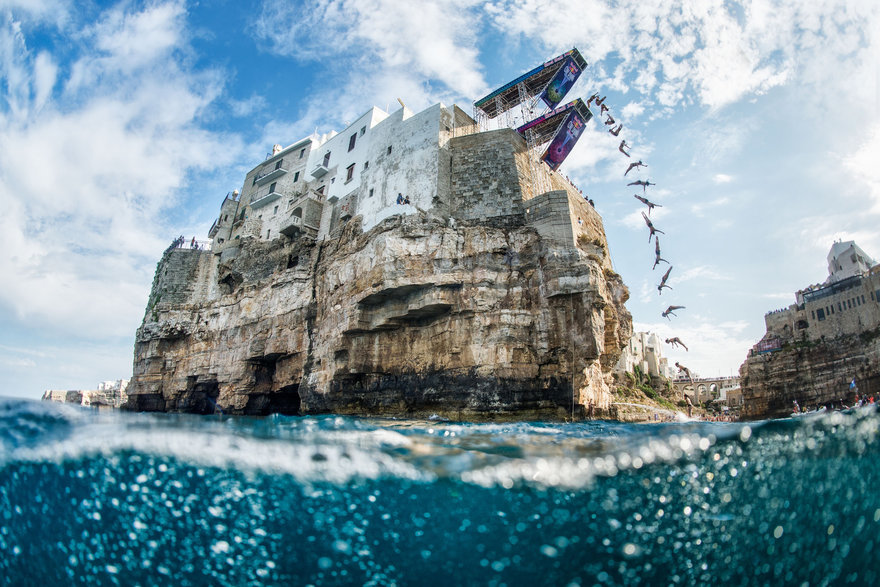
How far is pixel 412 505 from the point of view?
24.2 feet

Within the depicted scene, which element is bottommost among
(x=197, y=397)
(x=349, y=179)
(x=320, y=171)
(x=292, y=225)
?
(x=197, y=397)

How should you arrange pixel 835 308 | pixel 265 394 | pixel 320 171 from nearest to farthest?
pixel 265 394
pixel 320 171
pixel 835 308

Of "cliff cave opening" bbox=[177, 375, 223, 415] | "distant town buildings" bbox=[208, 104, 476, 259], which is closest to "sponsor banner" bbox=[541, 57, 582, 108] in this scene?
"distant town buildings" bbox=[208, 104, 476, 259]

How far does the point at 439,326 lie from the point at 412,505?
440 inches

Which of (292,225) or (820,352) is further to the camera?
(820,352)

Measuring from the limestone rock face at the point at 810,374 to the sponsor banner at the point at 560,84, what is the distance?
80.0 ft

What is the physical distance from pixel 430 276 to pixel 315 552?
12.3 metres

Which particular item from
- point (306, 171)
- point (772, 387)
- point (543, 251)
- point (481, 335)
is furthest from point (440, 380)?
point (772, 387)

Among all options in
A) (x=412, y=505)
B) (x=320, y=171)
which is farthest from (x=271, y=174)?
(x=412, y=505)

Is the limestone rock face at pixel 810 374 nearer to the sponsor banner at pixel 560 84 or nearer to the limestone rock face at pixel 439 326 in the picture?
the limestone rock face at pixel 439 326

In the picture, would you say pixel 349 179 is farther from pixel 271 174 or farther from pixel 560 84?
pixel 560 84

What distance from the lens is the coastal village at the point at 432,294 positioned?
17.2 meters

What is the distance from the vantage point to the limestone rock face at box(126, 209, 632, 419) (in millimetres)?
16625

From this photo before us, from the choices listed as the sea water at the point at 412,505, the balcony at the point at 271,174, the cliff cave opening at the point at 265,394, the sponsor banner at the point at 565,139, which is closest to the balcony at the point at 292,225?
the balcony at the point at 271,174
